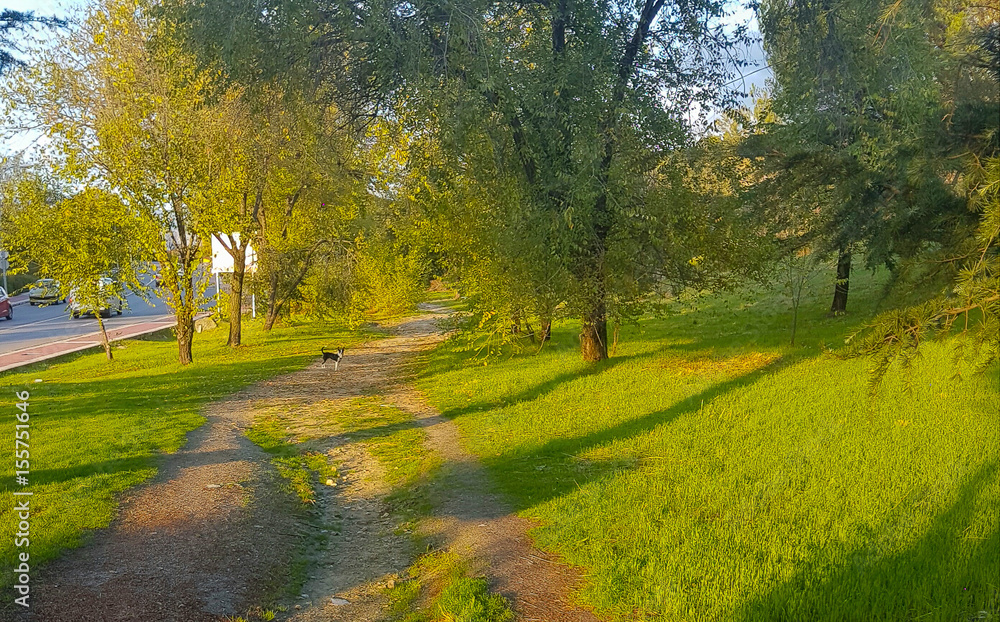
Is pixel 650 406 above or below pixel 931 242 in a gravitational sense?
below

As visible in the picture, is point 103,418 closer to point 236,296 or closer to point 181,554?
point 181,554

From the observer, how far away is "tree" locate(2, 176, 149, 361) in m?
17.3

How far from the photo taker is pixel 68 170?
1697cm

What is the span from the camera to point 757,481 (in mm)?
7629

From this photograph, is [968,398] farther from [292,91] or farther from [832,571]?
[292,91]

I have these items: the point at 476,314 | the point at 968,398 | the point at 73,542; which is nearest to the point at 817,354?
the point at 968,398

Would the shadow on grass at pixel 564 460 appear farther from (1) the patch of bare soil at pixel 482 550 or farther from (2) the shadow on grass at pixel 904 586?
(2) the shadow on grass at pixel 904 586

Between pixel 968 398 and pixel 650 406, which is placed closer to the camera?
pixel 968 398

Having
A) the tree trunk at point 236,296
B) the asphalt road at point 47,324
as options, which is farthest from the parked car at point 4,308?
the tree trunk at point 236,296

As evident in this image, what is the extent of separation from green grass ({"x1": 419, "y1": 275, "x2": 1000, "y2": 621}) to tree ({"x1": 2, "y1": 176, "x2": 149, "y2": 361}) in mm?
8959

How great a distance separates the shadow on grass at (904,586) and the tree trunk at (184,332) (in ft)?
54.9

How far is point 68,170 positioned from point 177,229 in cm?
265

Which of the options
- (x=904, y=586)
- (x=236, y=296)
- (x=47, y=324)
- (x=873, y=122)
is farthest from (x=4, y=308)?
(x=904, y=586)

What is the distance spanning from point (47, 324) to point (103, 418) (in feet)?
83.2
